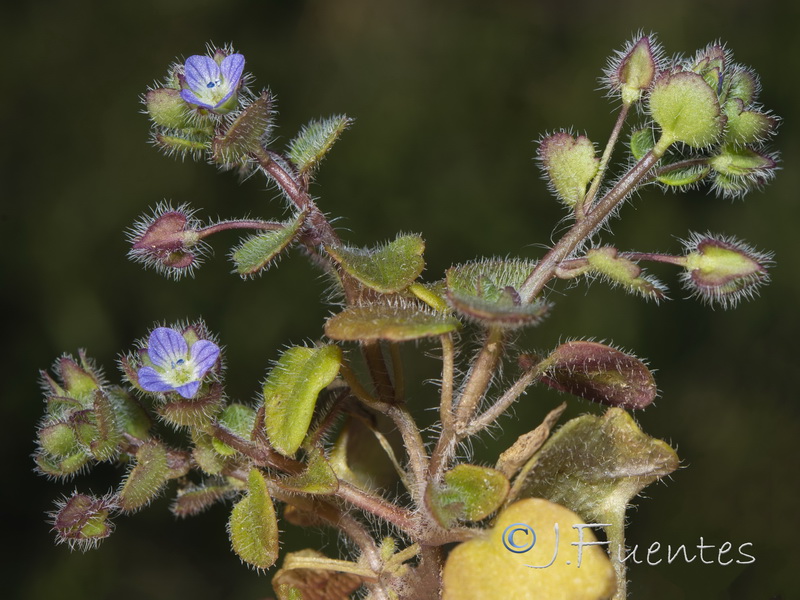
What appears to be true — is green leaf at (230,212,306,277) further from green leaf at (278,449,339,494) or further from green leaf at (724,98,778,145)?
green leaf at (724,98,778,145)

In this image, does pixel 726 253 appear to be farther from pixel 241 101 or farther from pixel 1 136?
pixel 1 136

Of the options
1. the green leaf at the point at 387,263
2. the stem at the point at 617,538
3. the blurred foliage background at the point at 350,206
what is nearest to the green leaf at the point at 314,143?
the green leaf at the point at 387,263

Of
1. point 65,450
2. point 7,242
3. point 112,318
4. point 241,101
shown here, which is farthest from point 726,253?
point 7,242

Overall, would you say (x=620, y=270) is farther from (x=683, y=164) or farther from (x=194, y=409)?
(x=194, y=409)

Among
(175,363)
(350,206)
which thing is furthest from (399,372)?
(350,206)

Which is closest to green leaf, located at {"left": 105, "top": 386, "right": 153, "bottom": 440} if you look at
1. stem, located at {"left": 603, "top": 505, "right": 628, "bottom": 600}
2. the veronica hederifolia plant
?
the veronica hederifolia plant

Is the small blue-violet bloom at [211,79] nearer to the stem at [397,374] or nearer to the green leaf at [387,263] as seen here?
the green leaf at [387,263]
